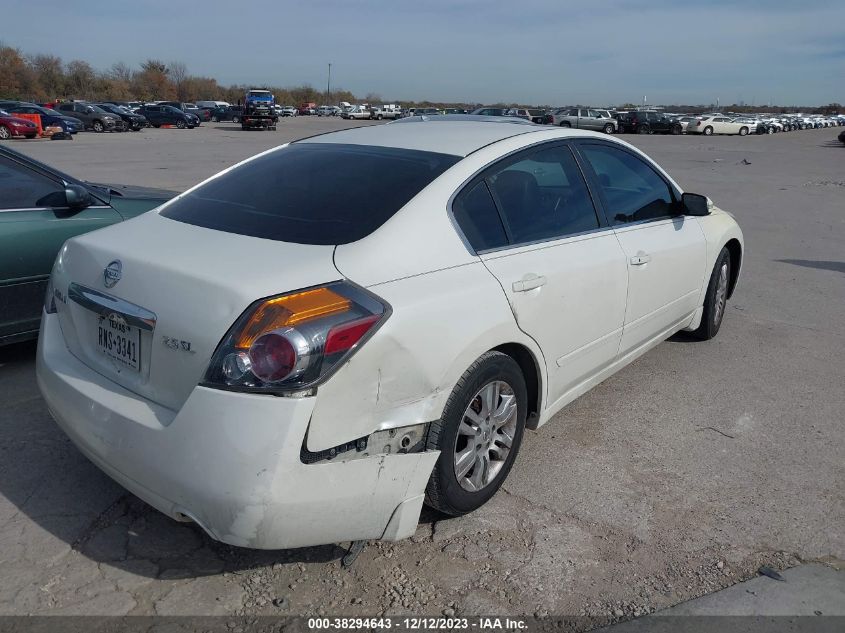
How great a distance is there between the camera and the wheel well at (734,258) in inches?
226

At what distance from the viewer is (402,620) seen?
2588 mm

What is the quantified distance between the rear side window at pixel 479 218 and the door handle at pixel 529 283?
18 centimetres

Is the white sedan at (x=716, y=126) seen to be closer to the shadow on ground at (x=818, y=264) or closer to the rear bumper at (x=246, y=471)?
the shadow on ground at (x=818, y=264)

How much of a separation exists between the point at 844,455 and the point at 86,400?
3709mm

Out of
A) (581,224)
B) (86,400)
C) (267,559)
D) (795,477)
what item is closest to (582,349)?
(581,224)

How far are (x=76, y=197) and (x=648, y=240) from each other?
3614 mm

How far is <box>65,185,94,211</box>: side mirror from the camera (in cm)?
477

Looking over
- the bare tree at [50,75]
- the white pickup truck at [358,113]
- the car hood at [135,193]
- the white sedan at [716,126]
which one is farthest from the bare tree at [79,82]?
the car hood at [135,193]

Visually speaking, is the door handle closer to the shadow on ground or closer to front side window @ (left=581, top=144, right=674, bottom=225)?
front side window @ (left=581, top=144, right=674, bottom=225)

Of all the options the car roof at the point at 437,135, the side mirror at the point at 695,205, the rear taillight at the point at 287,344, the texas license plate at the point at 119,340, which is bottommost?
the texas license plate at the point at 119,340

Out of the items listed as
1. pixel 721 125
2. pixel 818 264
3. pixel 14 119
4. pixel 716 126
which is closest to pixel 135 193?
pixel 818 264

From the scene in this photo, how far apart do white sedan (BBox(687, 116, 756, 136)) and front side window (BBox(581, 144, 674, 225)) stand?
170 ft

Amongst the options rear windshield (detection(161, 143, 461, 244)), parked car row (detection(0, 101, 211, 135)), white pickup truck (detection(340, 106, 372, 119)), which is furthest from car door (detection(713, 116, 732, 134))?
rear windshield (detection(161, 143, 461, 244))

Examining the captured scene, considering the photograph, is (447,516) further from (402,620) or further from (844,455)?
(844,455)
